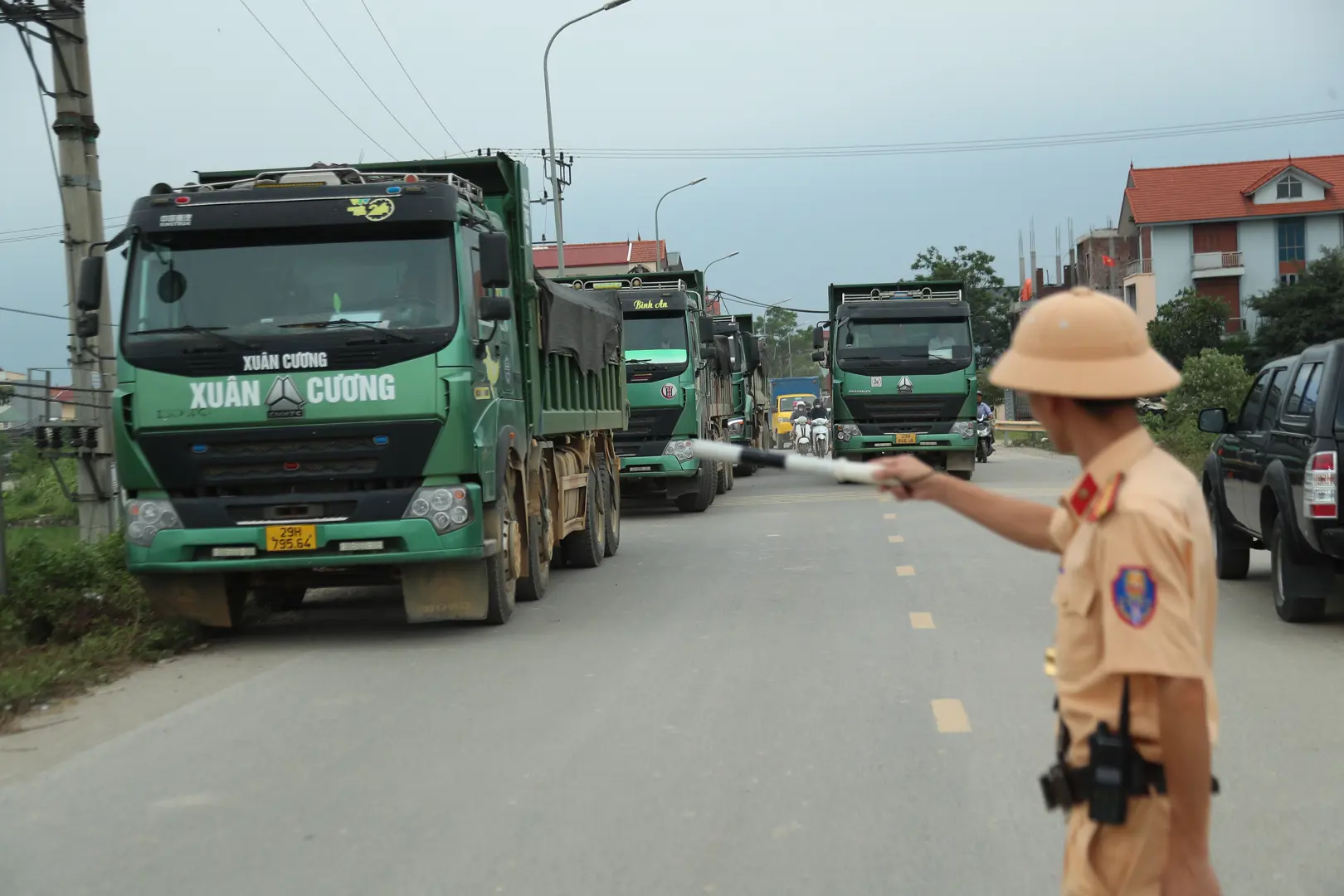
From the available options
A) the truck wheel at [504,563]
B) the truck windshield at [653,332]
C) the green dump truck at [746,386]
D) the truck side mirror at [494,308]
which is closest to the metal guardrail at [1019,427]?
the green dump truck at [746,386]

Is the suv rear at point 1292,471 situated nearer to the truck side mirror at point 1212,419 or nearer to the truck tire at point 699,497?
the truck side mirror at point 1212,419

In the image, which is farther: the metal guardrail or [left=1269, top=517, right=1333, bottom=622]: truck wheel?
the metal guardrail

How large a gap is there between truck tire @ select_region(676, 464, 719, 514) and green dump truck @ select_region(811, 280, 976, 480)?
4604 millimetres

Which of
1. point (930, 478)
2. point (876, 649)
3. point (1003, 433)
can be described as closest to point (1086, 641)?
point (930, 478)

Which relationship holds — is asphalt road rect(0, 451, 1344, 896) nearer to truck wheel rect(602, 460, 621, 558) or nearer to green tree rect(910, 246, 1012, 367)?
truck wheel rect(602, 460, 621, 558)

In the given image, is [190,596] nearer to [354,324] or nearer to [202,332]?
[202,332]

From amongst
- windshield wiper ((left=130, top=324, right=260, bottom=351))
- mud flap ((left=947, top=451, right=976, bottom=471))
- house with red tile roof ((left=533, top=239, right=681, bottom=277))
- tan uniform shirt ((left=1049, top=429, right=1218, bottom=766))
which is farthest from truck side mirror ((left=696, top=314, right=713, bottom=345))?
house with red tile roof ((left=533, top=239, right=681, bottom=277))

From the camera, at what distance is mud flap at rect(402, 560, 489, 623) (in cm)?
1059

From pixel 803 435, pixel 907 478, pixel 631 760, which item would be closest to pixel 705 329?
pixel 631 760

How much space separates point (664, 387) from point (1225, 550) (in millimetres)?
10185

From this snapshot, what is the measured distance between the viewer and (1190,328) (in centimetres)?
6322

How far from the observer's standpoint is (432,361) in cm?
1002

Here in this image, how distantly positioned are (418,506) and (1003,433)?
182 feet

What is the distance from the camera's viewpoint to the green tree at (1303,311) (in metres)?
57.8
